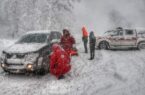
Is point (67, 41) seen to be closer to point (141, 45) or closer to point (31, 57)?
point (31, 57)

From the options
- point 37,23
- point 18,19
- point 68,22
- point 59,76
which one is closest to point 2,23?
point 18,19

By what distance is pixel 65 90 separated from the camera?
29.2ft

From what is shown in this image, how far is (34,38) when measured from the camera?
12703mm

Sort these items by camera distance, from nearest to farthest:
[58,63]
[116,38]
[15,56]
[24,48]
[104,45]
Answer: [58,63] → [15,56] → [24,48] → [116,38] → [104,45]

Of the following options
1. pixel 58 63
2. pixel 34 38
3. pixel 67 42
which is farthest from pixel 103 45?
pixel 58 63

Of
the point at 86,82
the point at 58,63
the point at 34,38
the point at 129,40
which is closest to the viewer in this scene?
the point at 86,82

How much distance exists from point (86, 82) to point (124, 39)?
10185mm

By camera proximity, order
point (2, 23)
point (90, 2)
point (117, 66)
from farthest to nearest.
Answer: point (90, 2)
point (2, 23)
point (117, 66)

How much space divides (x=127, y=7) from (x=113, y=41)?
4848 cm

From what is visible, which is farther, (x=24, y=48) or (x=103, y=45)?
(x=103, y=45)

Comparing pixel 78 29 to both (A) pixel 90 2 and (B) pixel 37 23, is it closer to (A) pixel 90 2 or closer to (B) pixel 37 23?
(B) pixel 37 23

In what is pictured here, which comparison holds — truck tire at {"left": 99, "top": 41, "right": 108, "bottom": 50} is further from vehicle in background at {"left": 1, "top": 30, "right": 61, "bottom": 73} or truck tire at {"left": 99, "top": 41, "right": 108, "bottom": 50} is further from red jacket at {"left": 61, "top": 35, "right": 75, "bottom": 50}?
vehicle in background at {"left": 1, "top": 30, "right": 61, "bottom": 73}

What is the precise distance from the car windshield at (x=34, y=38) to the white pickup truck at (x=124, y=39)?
8049mm

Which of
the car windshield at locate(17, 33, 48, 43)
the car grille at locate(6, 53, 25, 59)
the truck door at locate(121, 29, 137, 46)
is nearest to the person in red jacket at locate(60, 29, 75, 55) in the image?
the car windshield at locate(17, 33, 48, 43)
